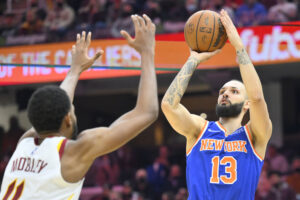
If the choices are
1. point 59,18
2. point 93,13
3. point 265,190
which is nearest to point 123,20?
point 93,13

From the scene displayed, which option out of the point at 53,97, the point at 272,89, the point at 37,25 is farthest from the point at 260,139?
the point at 37,25

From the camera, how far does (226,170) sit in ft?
14.6

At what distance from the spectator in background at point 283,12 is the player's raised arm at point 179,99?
647 cm

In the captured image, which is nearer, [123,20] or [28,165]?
[28,165]

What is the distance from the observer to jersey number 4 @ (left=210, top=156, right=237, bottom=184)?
442cm

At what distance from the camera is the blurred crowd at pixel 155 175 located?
10.2m

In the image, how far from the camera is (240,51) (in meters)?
4.43

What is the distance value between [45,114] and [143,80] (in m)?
0.53

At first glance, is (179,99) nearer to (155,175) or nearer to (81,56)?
(81,56)

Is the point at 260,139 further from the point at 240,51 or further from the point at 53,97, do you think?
the point at 53,97

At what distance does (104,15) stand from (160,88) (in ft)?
7.65

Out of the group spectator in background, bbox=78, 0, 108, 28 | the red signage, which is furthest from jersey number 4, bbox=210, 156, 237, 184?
spectator in background, bbox=78, 0, 108, 28

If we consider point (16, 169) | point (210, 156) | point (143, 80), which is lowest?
point (210, 156)

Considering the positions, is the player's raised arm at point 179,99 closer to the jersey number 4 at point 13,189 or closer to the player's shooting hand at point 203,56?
the player's shooting hand at point 203,56
